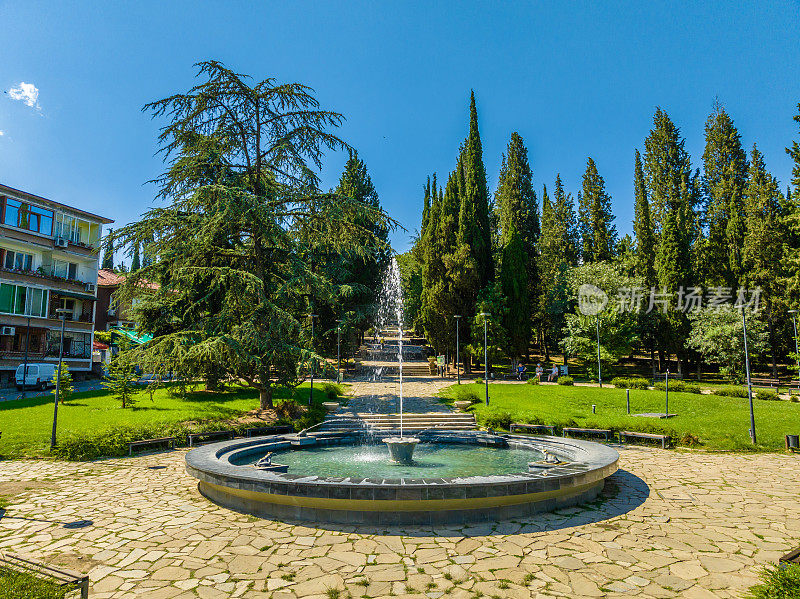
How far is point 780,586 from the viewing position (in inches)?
181

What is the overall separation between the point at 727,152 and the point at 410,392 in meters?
41.5

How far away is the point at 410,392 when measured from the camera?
87.5ft

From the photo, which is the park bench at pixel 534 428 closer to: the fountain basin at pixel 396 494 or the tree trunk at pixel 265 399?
the fountain basin at pixel 396 494

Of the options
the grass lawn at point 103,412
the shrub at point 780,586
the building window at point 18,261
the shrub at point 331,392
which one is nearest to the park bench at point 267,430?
the grass lawn at point 103,412

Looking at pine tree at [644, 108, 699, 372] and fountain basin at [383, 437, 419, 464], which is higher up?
pine tree at [644, 108, 699, 372]

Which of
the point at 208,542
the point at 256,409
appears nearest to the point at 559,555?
the point at 208,542

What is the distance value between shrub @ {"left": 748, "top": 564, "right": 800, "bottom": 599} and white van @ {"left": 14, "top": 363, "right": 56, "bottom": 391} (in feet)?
109

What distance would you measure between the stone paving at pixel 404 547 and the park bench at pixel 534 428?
669 cm

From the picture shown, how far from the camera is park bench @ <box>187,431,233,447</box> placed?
1414cm

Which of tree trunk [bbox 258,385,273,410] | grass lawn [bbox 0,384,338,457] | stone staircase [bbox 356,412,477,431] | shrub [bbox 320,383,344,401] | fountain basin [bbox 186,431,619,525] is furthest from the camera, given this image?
shrub [bbox 320,383,344,401]

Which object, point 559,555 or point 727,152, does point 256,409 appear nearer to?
point 559,555

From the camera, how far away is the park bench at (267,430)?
1509cm

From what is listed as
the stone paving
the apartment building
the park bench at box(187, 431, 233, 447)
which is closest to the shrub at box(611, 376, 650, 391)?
the stone paving

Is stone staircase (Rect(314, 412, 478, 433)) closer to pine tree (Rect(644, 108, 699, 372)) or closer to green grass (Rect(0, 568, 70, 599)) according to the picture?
green grass (Rect(0, 568, 70, 599))
